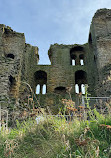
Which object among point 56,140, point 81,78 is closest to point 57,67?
point 81,78

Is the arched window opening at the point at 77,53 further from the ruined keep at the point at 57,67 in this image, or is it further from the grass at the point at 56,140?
the grass at the point at 56,140

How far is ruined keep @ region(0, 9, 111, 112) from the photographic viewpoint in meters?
10.8

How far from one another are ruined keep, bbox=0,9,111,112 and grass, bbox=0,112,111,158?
5.53 metres

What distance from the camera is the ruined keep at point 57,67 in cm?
1083

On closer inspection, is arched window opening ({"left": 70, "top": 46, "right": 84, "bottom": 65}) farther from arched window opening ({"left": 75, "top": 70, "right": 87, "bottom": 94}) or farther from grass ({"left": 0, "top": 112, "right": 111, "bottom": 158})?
grass ({"left": 0, "top": 112, "right": 111, "bottom": 158})

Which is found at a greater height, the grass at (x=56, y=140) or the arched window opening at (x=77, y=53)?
the arched window opening at (x=77, y=53)

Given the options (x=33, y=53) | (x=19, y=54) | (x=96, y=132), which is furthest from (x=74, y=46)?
(x=96, y=132)

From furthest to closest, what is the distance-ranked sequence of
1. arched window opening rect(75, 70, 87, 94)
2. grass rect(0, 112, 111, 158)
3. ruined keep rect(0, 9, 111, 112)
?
arched window opening rect(75, 70, 87, 94)
ruined keep rect(0, 9, 111, 112)
grass rect(0, 112, 111, 158)

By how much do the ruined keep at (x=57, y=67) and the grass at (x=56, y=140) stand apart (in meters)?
5.53

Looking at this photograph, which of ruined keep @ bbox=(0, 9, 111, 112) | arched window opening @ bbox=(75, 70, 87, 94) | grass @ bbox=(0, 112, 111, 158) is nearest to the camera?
grass @ bbox=(0, 112, 111, 158)

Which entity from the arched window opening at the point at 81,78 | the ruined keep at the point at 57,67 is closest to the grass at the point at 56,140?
the ruined keep at the point at 57,67

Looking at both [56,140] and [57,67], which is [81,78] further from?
[56,140]

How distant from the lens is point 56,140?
2.91 meters

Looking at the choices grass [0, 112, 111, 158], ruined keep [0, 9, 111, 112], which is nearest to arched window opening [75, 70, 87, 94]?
ruined keep [0, 9, 111, 112]
